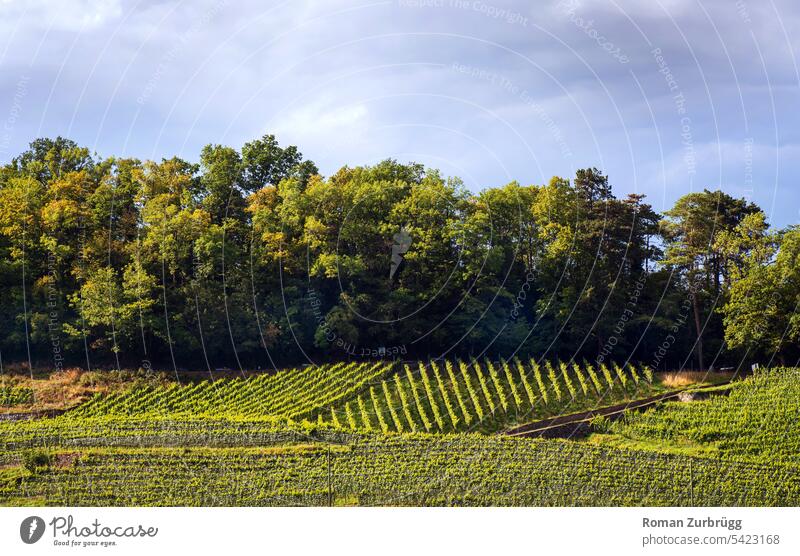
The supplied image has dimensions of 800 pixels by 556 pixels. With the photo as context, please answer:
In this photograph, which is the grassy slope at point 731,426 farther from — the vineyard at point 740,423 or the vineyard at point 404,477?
the vineyard at point 404,477

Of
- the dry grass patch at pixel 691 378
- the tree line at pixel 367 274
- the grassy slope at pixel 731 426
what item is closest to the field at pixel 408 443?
the grassy slope at pixel 731 426

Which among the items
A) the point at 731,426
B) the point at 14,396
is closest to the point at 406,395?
the point at 731,426

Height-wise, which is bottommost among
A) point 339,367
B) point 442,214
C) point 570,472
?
point 570,472

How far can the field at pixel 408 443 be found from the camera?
2591 centimetres

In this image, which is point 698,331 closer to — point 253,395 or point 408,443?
point 408,443

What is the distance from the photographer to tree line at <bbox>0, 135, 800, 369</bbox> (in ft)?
119

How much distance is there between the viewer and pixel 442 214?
→ 37688 millimetres

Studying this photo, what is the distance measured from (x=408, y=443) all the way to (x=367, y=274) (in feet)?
29.8

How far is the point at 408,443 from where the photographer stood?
2969cm

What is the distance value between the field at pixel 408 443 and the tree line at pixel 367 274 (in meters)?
1.69
